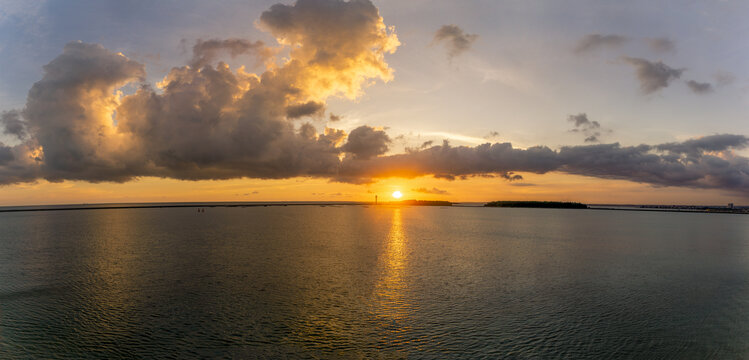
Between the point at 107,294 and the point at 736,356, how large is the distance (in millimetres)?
39839

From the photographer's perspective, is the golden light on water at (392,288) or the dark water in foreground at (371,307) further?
the golden light on water at (392,288)

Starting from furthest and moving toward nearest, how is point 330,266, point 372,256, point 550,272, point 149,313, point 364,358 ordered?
point 372,256, point 330,266, point 550,272, point 149,313, point 364,358

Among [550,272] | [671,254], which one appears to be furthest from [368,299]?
[671,254]

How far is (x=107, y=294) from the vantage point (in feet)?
92.2

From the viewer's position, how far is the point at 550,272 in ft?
123

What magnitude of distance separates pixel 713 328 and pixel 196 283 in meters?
37.3

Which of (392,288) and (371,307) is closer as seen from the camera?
(371,307)

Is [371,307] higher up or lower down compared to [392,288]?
higher up

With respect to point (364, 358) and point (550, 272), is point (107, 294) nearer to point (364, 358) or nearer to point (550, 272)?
point (364, 358)

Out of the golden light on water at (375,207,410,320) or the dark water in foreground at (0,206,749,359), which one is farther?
the golden light on water at (375,207,410,320)

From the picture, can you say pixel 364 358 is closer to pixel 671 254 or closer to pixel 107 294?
pixel 107 294

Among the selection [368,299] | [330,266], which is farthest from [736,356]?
[330,266]

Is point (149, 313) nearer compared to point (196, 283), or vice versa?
point (149, 313)

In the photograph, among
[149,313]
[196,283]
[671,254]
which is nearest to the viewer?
[149,313]
